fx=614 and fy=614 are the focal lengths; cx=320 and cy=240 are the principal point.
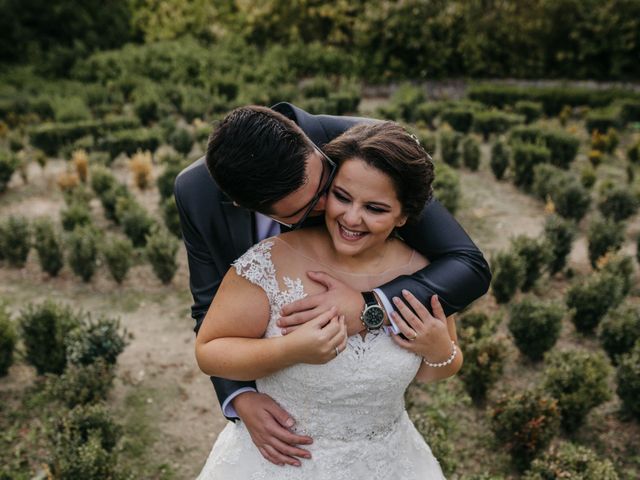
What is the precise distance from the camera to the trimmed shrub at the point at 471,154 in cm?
1166

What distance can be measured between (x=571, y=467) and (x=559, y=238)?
4.03 metres

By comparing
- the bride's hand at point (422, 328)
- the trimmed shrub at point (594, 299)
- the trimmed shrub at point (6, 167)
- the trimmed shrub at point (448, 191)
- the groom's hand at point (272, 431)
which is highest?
the bride's hand at point (422, 328)

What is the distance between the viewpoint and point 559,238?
297 inches

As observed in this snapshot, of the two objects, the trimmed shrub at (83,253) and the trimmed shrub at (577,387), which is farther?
the trimmed shrub at (83,253)

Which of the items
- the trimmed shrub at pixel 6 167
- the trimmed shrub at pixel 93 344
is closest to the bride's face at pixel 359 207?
the trimmed shrub at pixel 93 344

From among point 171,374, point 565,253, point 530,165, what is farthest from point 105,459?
point 530,165

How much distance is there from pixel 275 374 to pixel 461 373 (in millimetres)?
3672

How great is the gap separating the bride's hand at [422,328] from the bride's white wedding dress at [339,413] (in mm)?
48

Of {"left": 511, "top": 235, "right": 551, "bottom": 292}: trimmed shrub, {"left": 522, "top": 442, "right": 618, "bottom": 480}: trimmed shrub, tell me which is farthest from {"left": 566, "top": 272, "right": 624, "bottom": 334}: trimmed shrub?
{"left": 522, "top": 442, "right": 618, "bottom": 480}: trimmed shrub

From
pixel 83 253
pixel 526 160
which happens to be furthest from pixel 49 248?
pixel 526 160

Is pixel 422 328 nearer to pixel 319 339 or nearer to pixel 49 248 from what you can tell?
pixel 319 339

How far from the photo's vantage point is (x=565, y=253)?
7.55 metres

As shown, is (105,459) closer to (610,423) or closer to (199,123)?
(610,423)

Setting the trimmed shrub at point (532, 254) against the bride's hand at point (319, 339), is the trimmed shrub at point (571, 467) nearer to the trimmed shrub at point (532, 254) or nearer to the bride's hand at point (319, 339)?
the bride's hand at point (319, 339)
